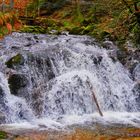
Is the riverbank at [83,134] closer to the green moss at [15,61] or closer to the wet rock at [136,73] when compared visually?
the green moss at [15,61]

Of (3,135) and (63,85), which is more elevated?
(63,85)

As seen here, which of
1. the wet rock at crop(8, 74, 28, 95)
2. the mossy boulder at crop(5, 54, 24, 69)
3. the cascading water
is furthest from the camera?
the mossy boulder at crop(5, 54, 24, 69)

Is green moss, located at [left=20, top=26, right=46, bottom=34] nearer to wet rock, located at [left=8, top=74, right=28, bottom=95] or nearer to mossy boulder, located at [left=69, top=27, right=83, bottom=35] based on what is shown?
mossy boulder, located at [left=69, top=27, right=83, bottom=35]

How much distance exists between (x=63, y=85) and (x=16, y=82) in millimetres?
1503

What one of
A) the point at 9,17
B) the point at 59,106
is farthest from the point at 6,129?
the point at 9,17

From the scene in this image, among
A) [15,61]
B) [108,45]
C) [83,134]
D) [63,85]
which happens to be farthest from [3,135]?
[108,45]

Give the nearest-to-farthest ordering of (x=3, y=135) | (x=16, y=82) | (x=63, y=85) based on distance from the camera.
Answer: (x=3, y=135), (x=16, y=82), (x=63, y=85)

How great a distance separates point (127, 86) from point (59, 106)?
9.50ft

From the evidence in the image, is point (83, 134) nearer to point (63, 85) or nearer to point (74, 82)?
point (63, 85)

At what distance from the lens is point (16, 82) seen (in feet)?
40.0

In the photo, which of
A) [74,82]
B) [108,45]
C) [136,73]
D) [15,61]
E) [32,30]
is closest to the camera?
[74,82]

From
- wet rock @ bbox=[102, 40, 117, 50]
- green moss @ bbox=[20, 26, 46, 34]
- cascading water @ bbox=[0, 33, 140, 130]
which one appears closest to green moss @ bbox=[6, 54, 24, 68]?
cascading water @ bbox=[0, 33, 140, 130]

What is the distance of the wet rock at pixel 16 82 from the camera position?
39.2 ft

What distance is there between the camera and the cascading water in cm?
1131
